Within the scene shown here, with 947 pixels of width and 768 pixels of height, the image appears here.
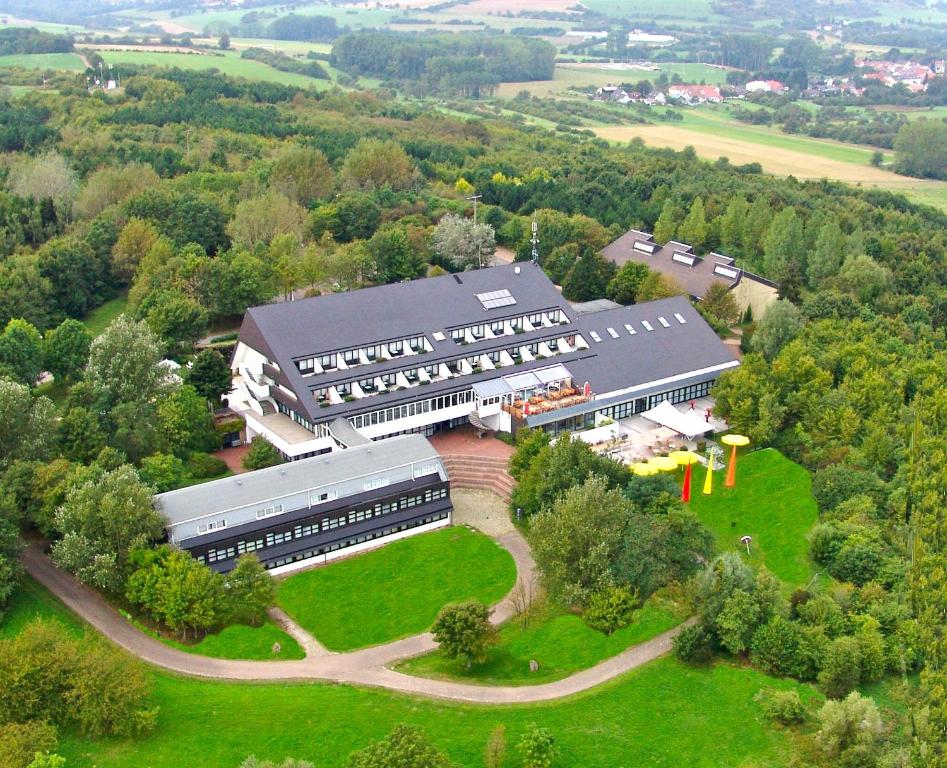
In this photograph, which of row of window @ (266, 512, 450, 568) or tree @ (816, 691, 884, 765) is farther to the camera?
row of window @ (266, 512, 450, 568)

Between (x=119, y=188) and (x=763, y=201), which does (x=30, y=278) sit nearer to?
(x=119, y=188)

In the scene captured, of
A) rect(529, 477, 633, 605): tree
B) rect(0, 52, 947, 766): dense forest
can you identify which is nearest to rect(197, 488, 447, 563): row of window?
rect(0, 52, 947, 766): dense forest

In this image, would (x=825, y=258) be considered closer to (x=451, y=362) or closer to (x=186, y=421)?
(x=451, y=362)

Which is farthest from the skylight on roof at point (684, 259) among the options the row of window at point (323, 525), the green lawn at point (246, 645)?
the green lawn at point (246, 645)

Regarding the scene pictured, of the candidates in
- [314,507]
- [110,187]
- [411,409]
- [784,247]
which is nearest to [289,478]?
[314,507]

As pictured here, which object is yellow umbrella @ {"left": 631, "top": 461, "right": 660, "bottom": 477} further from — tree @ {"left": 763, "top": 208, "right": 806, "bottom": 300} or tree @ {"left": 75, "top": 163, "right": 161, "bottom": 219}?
tree @ {"left": 75, "top": 163, "right": 161, "bottom": 219}

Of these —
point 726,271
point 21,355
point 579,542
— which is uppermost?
point 21,355
